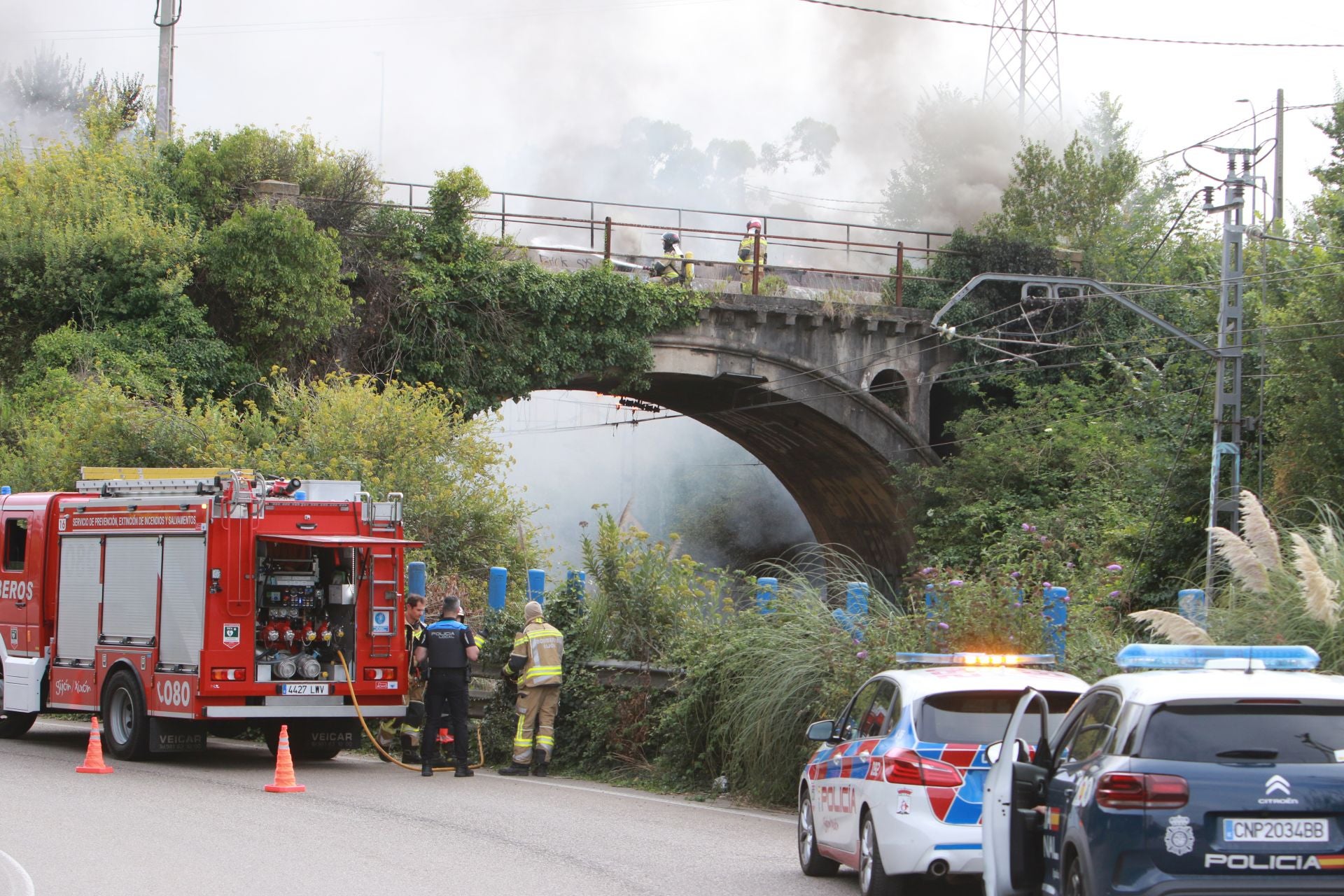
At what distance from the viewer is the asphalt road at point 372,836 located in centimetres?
911

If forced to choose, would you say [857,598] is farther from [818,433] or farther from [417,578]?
[818,433]

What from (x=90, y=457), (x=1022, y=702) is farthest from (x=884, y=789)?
(x=90, y=457)

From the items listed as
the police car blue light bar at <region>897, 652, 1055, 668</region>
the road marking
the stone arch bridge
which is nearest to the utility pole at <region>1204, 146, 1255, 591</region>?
the stone arch bridge

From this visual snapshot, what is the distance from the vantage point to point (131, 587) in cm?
1564

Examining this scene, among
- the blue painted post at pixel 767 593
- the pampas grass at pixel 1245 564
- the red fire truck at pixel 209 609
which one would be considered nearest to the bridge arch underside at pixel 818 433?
the red fire truck at pixel 209 609

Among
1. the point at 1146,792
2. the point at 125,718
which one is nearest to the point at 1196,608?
the point at 1146,792

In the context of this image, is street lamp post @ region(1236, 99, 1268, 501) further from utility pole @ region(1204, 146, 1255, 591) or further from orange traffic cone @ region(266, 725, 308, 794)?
orange traffic cone @ region(266, 725, 308, 794)

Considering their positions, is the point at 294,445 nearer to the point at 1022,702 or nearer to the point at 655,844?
the point at 655,844

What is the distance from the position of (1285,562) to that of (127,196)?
25.9 metres

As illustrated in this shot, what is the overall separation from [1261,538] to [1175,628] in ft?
5.78

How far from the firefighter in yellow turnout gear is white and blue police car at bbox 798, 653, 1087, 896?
6816 millimetres

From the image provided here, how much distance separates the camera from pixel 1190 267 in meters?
46.1

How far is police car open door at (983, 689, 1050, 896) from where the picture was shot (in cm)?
714

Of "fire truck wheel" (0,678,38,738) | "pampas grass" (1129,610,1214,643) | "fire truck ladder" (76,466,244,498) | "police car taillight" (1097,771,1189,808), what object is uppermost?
"fire truck ladder" (76,466,244,498)
